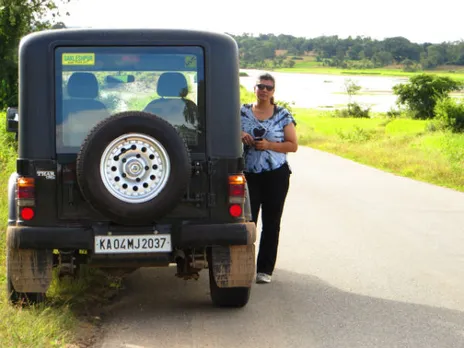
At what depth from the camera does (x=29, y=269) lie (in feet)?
21.7

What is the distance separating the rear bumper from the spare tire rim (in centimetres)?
42

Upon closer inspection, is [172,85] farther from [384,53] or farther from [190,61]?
[384,53]

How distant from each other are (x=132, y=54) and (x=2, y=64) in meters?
25.1

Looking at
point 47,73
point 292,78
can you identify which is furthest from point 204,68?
point 292,78

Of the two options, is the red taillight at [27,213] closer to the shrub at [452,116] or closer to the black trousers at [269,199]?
the black trousers at [269,199]

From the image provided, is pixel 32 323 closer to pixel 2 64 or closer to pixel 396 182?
pixel 396 182

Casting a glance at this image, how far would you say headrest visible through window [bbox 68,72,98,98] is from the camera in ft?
21.7

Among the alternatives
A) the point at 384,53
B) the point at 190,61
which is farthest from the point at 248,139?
the point at 384,53

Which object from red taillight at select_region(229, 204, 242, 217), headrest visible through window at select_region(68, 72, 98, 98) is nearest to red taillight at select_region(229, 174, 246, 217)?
red taillight at select_region(229, 204, 242, 217)

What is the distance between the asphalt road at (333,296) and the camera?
632 cm

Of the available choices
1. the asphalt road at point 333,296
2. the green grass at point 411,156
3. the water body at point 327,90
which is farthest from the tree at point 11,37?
the water body at point 327,90

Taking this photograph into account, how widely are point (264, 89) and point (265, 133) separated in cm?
36

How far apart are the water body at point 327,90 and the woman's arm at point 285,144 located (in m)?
93.0

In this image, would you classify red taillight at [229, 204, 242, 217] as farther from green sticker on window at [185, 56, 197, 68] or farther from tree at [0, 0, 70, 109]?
tree at [0, 0, 70, 109]
